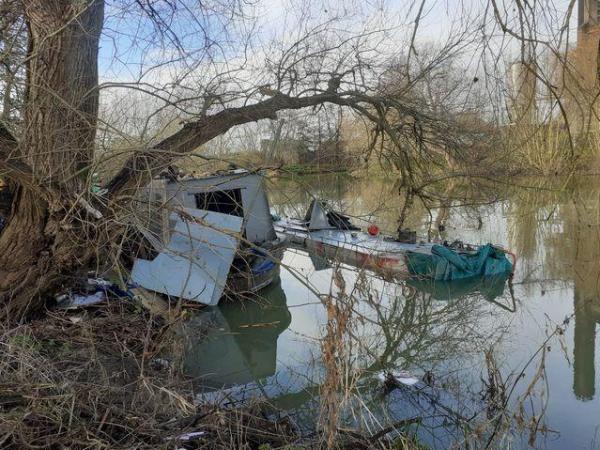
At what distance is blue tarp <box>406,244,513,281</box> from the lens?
→ 39.8 feet

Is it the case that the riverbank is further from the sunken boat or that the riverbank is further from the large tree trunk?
the sunken boat

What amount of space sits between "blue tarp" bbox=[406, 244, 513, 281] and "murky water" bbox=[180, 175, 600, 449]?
0.25 metres

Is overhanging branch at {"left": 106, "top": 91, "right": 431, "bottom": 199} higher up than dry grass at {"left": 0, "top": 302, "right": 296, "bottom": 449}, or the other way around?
overhanging branch at {"left": 106, "top": 91, "right": 431, "bottom": 199}

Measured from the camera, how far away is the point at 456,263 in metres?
12.1

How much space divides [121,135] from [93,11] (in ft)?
5.58

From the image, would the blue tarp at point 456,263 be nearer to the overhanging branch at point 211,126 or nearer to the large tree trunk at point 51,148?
the overhanging branch at point 211,126

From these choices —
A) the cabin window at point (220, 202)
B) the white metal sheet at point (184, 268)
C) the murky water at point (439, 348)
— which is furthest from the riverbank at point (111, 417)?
the cabin window at point (220, 202)

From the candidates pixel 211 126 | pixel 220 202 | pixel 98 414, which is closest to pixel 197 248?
pixel 211 126

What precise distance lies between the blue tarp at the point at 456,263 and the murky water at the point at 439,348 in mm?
247

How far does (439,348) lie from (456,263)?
450 centimetres

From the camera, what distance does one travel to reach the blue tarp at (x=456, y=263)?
12.1m

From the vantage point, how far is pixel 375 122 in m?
7.88

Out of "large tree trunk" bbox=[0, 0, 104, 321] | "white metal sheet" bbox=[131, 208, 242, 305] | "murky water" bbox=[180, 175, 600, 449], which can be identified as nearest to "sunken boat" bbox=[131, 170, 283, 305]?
"white metal sheet" bbox=[131, 208, 242, 305]

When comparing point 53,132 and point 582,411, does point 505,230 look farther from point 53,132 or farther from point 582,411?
point 53,132
